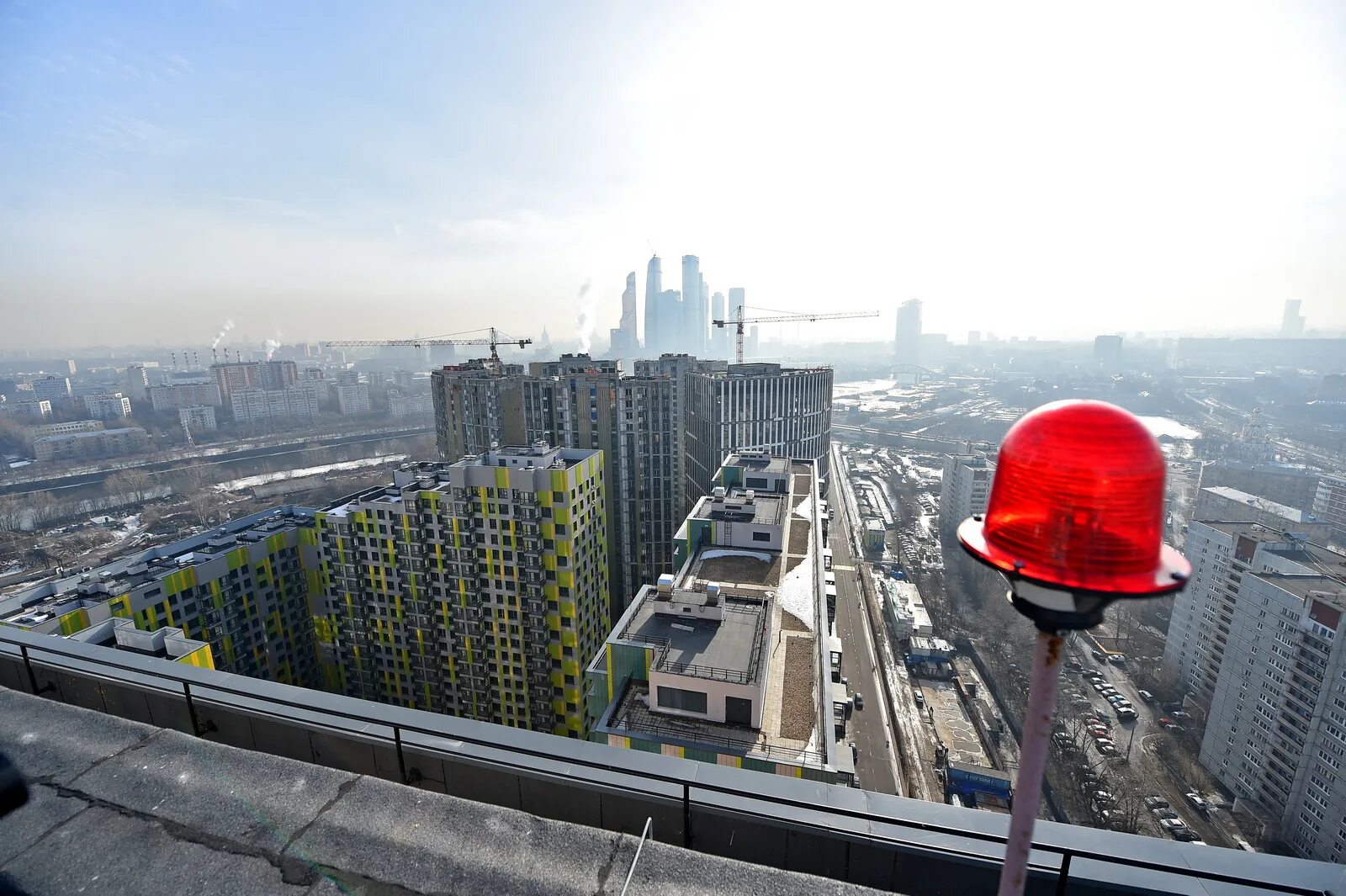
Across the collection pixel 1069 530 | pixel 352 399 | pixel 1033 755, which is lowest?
pixel 352 399

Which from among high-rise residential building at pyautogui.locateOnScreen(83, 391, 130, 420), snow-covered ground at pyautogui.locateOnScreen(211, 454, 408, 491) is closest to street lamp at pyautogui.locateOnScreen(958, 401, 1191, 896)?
snow-covered ground at pyautogui.locateOnScreen(211, 454, 408, 491)

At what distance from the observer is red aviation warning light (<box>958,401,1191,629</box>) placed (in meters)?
1.55

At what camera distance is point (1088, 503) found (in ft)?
5.29

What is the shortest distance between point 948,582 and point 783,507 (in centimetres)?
3012

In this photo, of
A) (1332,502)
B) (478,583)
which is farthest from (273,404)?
(1332,502)

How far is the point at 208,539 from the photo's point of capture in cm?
2500

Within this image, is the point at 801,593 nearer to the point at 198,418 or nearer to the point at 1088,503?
the point at 1088,503

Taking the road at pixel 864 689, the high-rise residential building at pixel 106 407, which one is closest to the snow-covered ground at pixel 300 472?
the high-rise residential building at pixel 106 407

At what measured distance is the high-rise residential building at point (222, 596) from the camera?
1928cm

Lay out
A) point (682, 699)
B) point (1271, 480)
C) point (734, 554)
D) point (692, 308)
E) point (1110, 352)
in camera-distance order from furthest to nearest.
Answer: point (692, 308)
point (1110, 352)
point (1271, 480)
point (734, 554)
point (682, 699)

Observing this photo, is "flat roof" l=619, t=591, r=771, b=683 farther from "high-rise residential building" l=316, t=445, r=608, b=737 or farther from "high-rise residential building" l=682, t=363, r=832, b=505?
"high-rise residential building" l=682, t=363, r=832, b=505

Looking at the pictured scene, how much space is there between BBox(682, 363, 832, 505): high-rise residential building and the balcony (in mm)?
33822

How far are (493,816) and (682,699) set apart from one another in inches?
340

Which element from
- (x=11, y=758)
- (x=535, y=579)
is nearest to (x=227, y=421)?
(x=535, y=579)
